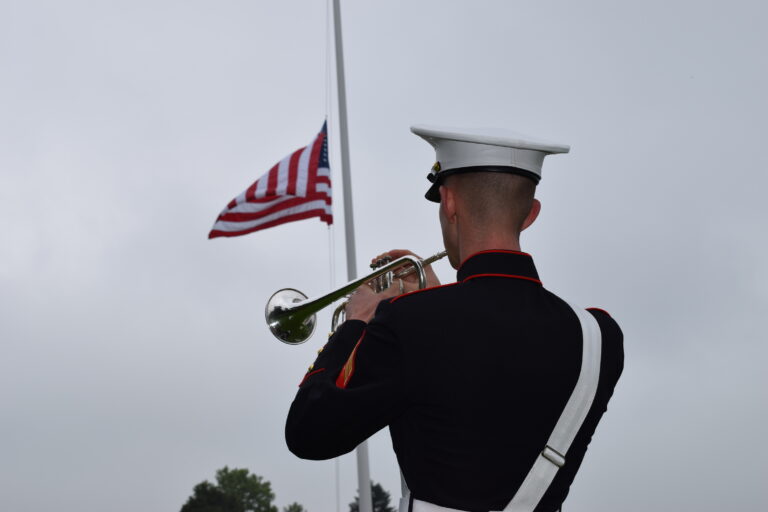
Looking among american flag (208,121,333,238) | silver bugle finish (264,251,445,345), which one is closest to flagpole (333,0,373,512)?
american flag (208,121,333,238)

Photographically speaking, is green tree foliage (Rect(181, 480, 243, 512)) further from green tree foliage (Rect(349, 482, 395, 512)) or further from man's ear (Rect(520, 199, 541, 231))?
man's ear (Rect(520, 199, 541, 231))

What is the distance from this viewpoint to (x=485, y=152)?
9.54ft

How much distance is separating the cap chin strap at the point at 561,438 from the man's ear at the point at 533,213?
369 millimetres

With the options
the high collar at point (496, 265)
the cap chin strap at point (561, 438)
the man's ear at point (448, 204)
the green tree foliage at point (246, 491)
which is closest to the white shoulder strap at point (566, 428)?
the cap chin strap at point (561, 438)

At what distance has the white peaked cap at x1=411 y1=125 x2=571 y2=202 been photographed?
290cm

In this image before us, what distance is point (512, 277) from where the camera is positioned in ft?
9.14

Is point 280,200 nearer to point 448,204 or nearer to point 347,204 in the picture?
point 347,204

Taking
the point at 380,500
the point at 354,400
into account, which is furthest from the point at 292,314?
the point at 380,500

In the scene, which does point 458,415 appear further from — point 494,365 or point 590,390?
point 590,390

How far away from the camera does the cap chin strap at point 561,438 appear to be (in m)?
2.59

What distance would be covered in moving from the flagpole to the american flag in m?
0.64

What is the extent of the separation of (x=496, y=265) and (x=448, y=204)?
11.0 inches

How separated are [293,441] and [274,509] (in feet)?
267

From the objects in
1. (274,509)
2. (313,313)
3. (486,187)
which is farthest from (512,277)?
(274,509)
